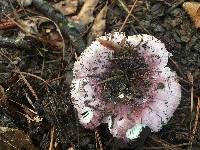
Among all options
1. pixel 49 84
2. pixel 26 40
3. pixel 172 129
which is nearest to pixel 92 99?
pixel 49 84

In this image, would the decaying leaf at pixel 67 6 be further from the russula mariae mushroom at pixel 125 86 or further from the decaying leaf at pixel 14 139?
the decaying leaf at pixel 14 139

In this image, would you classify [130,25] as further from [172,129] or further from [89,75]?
[172,129]

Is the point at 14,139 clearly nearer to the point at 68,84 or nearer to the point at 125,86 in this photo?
the point at 68,84

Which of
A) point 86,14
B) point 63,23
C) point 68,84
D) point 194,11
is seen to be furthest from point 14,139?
point 194,11

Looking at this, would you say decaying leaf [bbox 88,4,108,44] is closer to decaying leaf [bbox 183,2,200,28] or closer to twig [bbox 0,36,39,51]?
twig [bbox 0,36,39,51]

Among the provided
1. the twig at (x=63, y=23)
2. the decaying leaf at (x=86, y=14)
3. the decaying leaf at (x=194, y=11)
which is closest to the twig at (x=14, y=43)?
the twig at (x=63, y=23)

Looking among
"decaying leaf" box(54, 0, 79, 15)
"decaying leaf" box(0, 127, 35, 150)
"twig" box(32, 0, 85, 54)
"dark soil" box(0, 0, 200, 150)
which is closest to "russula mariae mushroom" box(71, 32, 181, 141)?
"dark soil" box(0, 0, 200, 150)

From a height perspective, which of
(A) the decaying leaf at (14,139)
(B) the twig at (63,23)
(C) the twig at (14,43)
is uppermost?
(B) the twig at (63,23)
